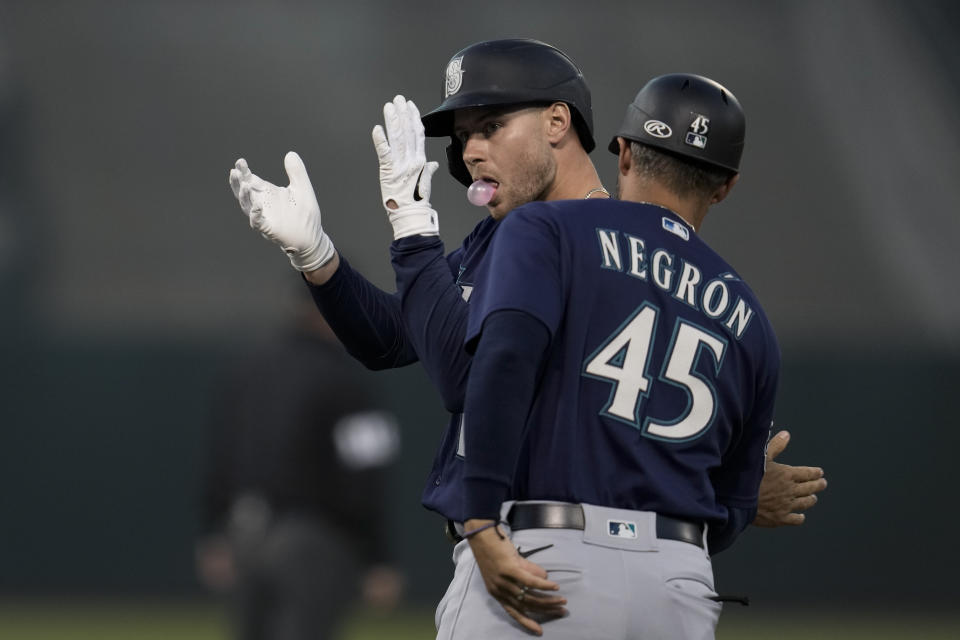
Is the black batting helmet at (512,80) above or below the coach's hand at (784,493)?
above

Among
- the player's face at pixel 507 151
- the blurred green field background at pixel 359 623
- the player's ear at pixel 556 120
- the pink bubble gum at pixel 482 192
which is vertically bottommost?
the blurred green field background at pixel 359 623

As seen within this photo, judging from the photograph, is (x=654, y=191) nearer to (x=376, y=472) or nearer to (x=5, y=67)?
(x=376, y=472)

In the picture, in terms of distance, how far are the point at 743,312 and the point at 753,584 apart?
8572mm

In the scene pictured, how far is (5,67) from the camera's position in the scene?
13586 millimetres

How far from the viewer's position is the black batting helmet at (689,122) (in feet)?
8.88

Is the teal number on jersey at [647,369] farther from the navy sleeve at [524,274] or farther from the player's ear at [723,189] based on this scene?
the player's ear at [723,189]

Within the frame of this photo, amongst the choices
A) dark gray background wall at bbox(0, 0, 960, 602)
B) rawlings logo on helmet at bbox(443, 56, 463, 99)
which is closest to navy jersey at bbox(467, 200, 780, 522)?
rawlings logo on helmet at bbox(443, 56, 463, 99)

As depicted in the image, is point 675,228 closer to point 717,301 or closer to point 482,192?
point 717,301

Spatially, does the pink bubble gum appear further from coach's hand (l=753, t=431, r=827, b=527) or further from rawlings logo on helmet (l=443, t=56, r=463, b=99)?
coach's hand (l=753, t=431, r=827, b=527)

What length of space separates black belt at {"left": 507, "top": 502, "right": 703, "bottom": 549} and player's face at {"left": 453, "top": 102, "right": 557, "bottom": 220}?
819 mm

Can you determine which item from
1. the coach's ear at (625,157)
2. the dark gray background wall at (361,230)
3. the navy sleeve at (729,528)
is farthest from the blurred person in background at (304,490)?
the dark gray background wall at (361,230)

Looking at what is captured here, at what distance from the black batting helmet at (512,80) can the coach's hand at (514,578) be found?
106 cm

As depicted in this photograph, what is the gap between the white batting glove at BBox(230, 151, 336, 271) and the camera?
292cm

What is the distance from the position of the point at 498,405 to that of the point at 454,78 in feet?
3.26
